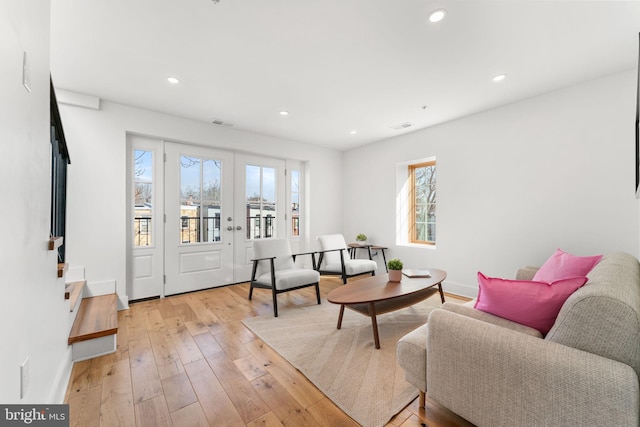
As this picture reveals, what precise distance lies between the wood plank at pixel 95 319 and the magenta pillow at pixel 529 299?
270 centimetres

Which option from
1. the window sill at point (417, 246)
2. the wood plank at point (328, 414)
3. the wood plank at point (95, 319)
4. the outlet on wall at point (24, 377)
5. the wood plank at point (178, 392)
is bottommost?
the wood plank at point (328, 414)

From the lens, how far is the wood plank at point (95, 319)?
2.01 metres

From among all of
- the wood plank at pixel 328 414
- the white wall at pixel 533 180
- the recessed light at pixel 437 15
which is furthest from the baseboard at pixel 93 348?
the white wall at pixel 533 180

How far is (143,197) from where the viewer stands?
3434 millimetres

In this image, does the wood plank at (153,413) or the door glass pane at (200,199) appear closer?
the wood plank at (153,413)

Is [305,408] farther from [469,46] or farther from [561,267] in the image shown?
[469,46]

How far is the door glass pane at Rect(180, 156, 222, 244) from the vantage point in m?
3.72

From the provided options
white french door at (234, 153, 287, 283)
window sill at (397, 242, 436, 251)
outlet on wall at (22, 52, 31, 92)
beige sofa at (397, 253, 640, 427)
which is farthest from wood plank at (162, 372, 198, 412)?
window sill at (397, 242, 436, 251)

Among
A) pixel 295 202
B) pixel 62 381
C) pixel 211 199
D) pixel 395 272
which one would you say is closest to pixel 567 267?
pixel 395 272

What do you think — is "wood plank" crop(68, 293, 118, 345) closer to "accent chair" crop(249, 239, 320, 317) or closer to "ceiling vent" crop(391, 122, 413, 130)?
"accent chair" crop(249, 239, 320, 317)

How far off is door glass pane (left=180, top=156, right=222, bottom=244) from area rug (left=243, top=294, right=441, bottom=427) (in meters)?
1.74

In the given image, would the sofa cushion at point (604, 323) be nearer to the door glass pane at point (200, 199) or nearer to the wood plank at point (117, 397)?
the wood plank at point (117, 397)

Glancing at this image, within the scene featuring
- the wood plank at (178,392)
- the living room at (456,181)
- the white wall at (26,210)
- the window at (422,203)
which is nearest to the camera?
the white wall at (26,210)

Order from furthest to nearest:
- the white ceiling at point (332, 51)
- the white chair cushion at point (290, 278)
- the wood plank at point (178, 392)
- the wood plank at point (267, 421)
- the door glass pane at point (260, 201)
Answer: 1. the door glass pane at point (260, 201)
2. the white chair cushion at point (290, 278)
3. the white ceiling at point (332, 51)
4. the wood plank at point (178, 392)
5. the wood plank at point (267, 421)
